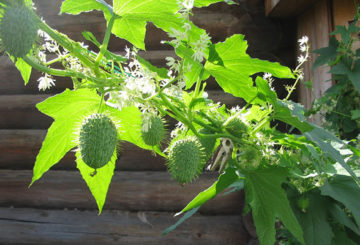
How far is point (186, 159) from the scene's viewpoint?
0.57 meters

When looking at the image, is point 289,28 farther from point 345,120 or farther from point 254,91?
point 254,91

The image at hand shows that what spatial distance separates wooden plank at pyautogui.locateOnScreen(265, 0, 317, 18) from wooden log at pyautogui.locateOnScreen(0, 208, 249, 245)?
4.57ft

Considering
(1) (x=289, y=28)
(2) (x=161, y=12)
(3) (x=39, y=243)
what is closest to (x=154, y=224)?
(3) (x=39, y=243)

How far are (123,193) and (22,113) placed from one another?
1.07 meters

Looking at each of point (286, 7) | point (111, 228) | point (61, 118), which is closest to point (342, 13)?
point (286, 7)

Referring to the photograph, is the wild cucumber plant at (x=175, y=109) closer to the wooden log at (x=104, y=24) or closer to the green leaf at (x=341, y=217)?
the green leaf at (x=341, y=217)

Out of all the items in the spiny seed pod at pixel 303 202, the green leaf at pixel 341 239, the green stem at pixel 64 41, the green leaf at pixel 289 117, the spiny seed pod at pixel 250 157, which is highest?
the green stem at pixel 64 41

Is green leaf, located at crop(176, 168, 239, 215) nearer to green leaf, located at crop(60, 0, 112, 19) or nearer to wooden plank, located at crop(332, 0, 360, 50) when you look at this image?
green leaf, located at crop(60, 0, 112, 19)

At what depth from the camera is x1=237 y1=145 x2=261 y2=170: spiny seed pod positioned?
0.61 meters

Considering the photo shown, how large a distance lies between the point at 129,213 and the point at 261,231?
7.02 ft

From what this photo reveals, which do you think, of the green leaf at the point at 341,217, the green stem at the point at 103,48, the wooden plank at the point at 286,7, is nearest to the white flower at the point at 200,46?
the green stem at the point at 103,48

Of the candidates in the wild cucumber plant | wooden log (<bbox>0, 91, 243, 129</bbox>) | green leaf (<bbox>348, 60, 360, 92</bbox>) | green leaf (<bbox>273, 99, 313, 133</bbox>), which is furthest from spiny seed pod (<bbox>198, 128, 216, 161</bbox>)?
wooden log (<bbox>0, 91, 243, 129</bbox>)

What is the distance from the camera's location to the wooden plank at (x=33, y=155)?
108 inches

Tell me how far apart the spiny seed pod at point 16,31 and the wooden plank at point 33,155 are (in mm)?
2271
